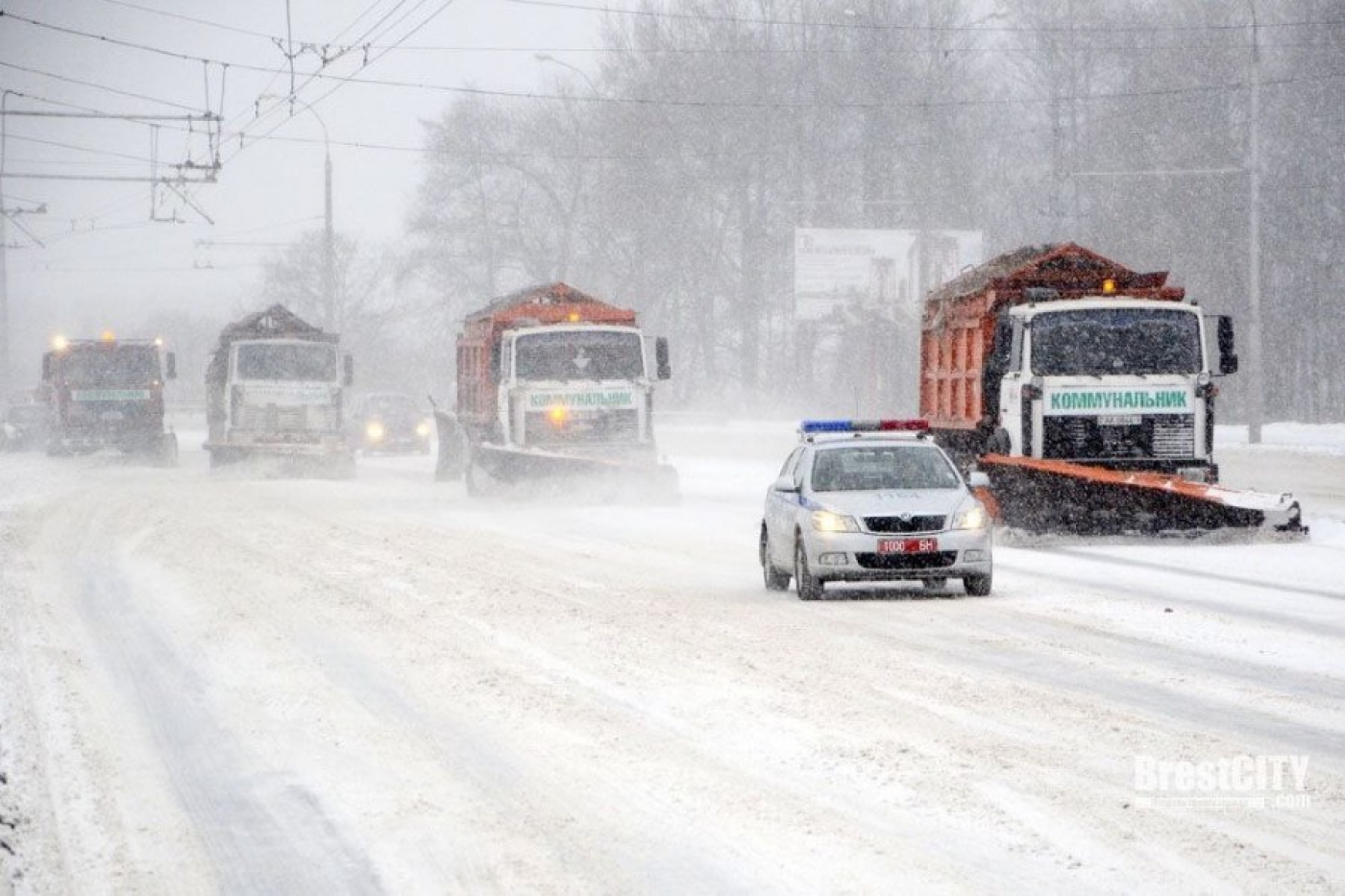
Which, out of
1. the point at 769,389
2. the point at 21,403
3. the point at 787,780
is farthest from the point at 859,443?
the point at 769,389

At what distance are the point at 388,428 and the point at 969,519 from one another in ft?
146

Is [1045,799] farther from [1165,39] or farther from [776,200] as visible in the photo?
[776,200]

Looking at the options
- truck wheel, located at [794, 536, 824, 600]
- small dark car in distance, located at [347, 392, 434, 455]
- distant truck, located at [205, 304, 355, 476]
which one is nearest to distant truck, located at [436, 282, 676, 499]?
distant truck, located at [205, 304, 355, 476]

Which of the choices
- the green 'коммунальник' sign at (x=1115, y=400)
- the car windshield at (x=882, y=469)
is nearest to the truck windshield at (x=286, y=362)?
the green 'коммунальник' sign at (x=1115, y=400)

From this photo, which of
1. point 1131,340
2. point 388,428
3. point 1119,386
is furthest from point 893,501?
point 388,428

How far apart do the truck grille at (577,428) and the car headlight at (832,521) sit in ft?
55.5

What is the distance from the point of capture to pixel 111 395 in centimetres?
5309

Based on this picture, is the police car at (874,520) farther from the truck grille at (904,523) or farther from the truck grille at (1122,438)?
the truck grille at (1122,438)

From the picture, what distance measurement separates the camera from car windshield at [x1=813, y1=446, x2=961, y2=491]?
18.2 metres

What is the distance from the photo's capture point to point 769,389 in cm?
8381

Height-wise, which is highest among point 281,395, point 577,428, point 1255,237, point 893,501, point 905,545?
point 1255,237

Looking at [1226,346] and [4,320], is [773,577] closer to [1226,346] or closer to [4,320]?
[1226,346]

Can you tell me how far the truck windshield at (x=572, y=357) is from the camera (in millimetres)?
33938

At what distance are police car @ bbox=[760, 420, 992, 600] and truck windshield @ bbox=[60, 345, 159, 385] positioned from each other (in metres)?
37.1
